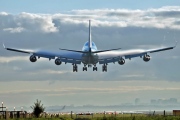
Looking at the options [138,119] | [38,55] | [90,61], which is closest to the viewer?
[138,119]

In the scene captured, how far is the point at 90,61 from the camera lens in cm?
15900

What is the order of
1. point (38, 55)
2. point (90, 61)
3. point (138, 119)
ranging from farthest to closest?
point (38, 55), point (90, 61), point (138, 119)

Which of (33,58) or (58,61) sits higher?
(33,58)

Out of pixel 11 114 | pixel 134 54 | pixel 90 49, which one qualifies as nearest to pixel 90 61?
pixel 90 49

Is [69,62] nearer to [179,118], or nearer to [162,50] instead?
[162,50]

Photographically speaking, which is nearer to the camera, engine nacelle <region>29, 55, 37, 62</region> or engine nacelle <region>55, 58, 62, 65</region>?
engine nacelle <region>29, 55, 37, 62</region>

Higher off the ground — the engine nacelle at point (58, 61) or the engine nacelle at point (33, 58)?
the engine nacelle at point (33, 58)

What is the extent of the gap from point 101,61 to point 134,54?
9316 mm

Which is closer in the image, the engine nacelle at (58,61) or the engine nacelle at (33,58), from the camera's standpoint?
the engine nacelle at (33,58)

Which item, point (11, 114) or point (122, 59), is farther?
point (122, 59)

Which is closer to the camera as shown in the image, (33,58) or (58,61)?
(33,58)

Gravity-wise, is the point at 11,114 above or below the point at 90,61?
below

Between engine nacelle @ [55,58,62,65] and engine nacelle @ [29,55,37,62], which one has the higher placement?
engine nacelle @ [29,55,37,62]

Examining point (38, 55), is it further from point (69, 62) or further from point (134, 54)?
point (134, 54)
